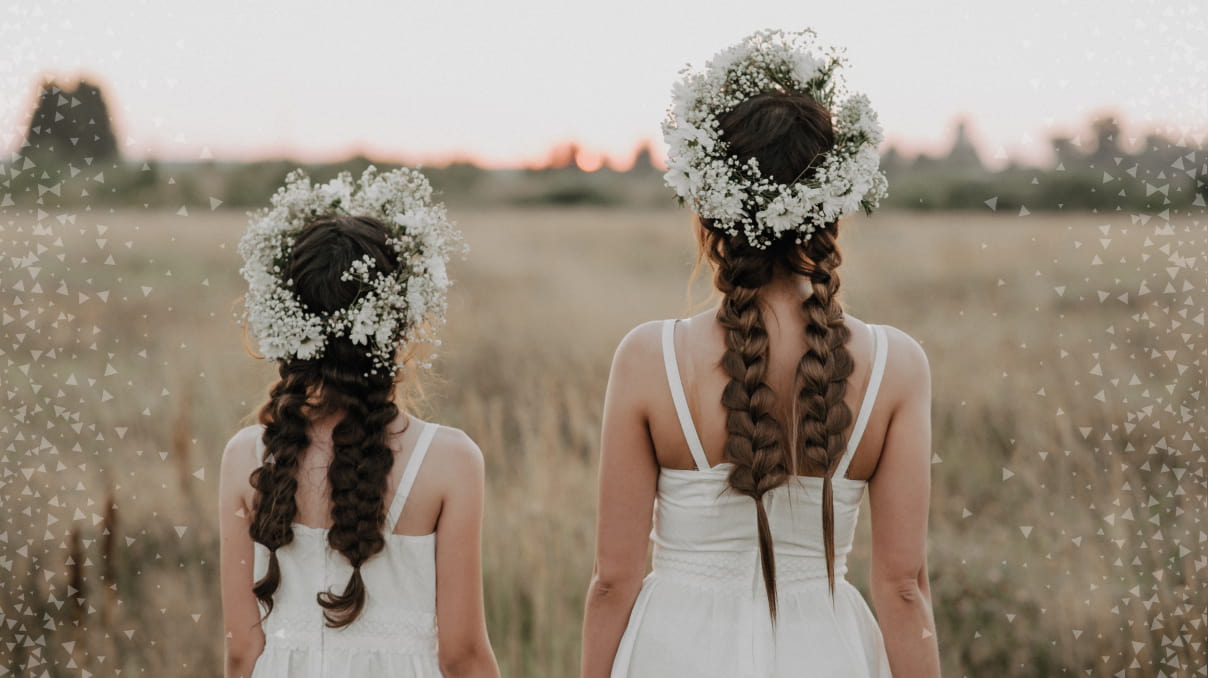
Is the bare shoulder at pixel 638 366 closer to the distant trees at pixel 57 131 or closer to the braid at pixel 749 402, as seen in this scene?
the braid at pixel 749 402

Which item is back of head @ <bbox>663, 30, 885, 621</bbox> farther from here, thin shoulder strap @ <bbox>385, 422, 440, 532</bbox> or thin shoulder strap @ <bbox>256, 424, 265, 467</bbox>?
thin shoulder strap @ <bbox>256, 424, 265, 467</bbox>

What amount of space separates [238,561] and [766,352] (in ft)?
5.06

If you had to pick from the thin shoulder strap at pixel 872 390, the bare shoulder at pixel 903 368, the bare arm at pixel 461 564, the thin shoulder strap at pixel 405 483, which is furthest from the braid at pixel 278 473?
the bare shoulder at pixel 903 368

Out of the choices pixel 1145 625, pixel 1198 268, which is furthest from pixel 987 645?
pixel 1198 268

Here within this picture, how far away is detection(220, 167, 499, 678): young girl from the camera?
262 cm

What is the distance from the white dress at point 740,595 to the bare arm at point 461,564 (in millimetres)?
400

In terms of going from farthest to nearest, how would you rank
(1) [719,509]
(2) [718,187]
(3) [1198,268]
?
(3) [1198,268]
(1) [719,509]
(2) [718,187]

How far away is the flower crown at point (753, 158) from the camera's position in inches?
95.6

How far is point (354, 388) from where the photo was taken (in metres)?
2.69

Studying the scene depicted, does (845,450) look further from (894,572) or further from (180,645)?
(180,645)

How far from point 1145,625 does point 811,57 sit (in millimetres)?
3325

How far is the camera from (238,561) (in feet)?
8.81

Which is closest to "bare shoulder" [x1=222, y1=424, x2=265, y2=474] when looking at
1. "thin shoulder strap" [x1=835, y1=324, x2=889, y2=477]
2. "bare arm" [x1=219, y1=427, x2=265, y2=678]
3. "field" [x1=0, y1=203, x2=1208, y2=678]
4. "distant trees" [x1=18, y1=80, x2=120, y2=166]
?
"bare arm" [x1=219, y1=427, x2=265, y2=678]

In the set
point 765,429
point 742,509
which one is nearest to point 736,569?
point 742,509
